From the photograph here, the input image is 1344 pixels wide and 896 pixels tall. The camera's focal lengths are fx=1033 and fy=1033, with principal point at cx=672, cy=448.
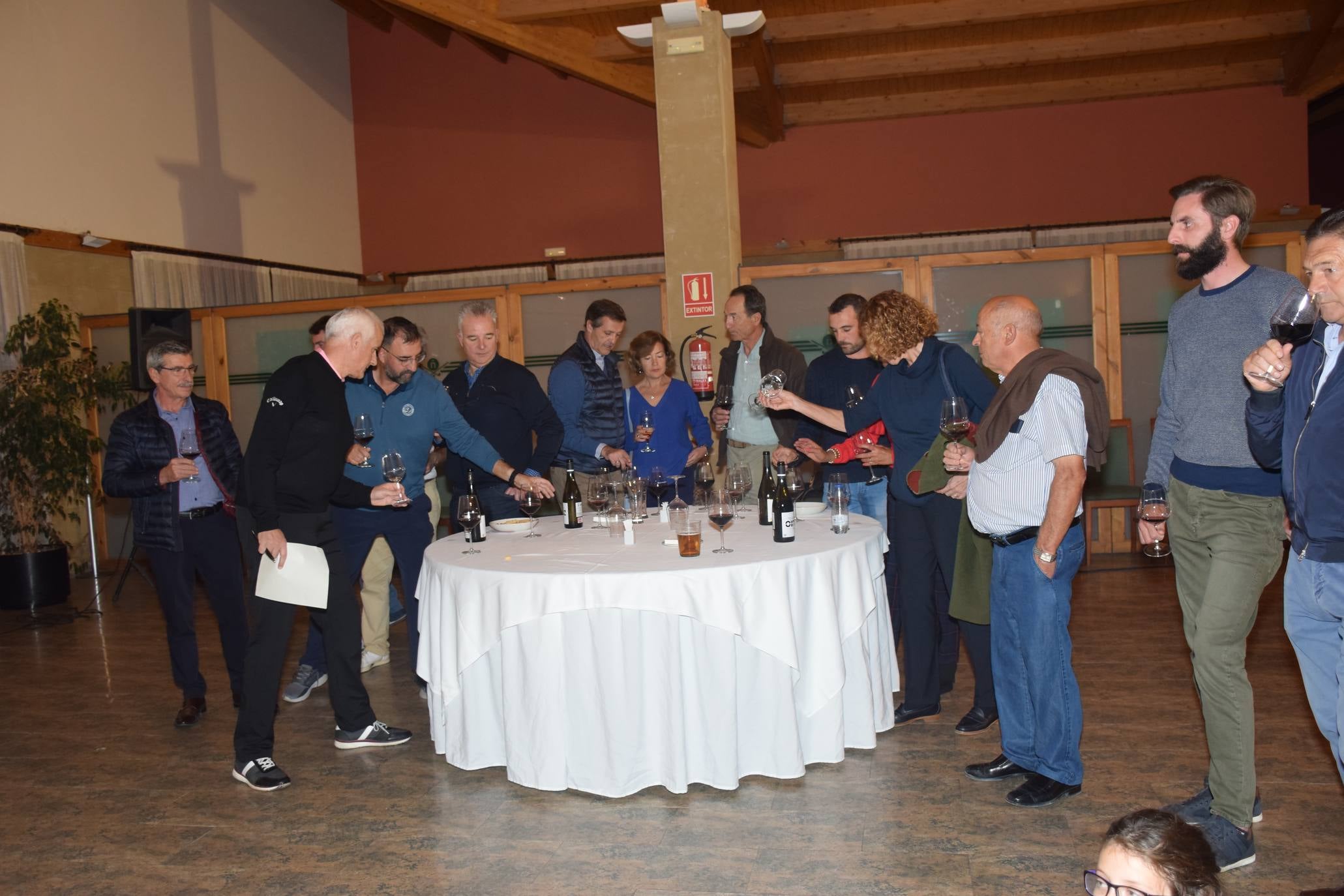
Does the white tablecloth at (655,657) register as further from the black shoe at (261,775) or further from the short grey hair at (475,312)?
the short grey hair at (475,312)

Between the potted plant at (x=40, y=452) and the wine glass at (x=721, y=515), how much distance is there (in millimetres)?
5983

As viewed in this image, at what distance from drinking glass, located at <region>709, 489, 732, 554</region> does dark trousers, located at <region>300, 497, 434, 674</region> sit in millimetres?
1362

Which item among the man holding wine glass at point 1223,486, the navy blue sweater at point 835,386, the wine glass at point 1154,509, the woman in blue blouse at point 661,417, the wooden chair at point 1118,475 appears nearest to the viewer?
the man holding wine glass at point 1223,486

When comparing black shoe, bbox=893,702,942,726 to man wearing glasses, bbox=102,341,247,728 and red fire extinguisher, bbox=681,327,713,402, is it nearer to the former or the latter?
red fire extinguisher, bbox=681,327,713,402

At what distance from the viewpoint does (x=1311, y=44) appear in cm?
1063

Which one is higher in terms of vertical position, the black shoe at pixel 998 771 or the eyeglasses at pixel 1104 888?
the eyeglasses at pixel 1104 888

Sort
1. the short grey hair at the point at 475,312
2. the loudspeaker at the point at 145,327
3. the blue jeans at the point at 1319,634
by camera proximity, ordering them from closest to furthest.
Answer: the blue jeans at the point at 1319,634 < the short grey hair at the point at 475,312 < the loudspeaker at the point at 145,327

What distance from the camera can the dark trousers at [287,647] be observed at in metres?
3.56

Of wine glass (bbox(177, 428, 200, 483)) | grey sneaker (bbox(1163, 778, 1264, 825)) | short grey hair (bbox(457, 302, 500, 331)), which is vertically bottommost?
grey sneaker (bbox(1163, 778, 1264, 825))

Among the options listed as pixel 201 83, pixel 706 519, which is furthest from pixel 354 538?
pixel 201 83

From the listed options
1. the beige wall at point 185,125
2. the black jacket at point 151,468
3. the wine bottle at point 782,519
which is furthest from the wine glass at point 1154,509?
the beige wall at point 185,125

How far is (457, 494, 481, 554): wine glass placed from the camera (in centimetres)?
371

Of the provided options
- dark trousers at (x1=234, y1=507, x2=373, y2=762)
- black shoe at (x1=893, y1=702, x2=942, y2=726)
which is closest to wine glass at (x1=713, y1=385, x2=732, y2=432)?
black shoe at (x1=893, y1=702, x2=942, y2=726)

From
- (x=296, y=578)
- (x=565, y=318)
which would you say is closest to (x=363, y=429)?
A: (x=296, y=578)
